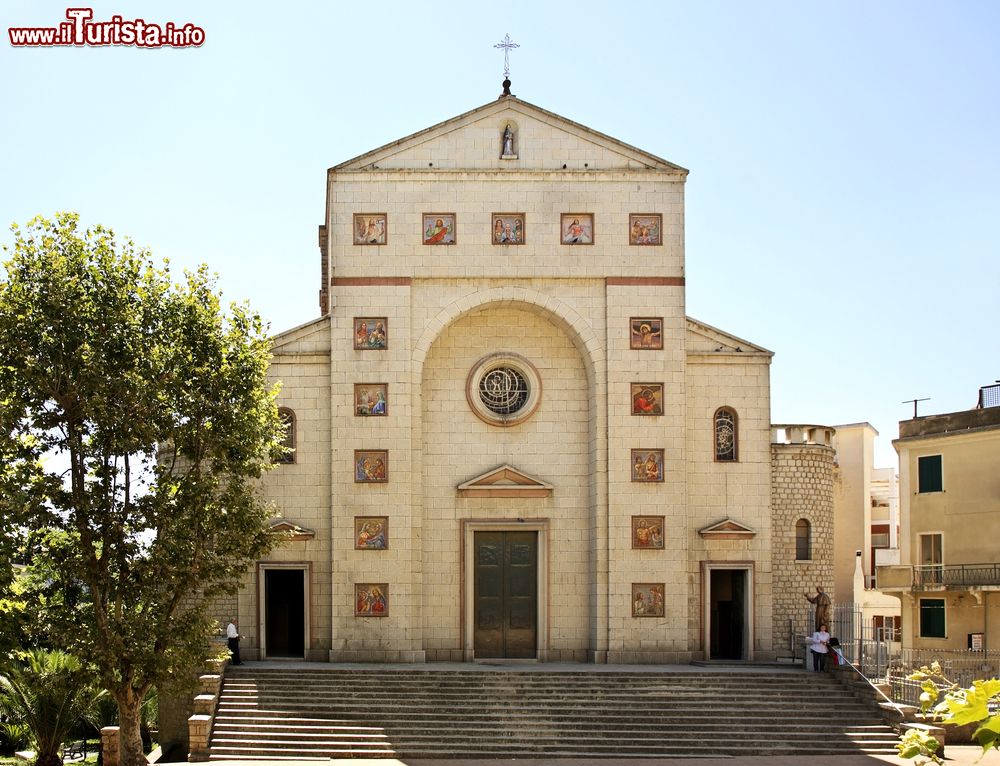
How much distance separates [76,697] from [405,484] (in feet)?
Answer: 29.1

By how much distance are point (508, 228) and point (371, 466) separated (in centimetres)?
674

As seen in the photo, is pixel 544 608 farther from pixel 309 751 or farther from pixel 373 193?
pixel 373 193

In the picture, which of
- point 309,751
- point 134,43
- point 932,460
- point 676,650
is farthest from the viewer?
point 932,460

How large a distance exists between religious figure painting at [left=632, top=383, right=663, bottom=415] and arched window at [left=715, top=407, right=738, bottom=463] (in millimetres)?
1685

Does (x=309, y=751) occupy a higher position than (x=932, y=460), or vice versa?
(x=932, y=460)

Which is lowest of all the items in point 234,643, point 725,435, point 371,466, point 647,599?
point 234,643

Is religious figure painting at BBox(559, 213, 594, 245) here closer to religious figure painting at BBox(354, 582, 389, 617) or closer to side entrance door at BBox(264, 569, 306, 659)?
religious figure painting at BBox(354, 582, 389, 617)

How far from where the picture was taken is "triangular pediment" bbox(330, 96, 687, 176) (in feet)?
96.9

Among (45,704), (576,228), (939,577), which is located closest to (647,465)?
(576,228)

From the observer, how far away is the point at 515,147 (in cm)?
2972

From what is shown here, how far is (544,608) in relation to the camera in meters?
28.9

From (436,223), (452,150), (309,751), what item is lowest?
(309,751)

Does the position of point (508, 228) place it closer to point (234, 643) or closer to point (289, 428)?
point (289, 428)

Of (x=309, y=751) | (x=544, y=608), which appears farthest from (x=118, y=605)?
(x=544, y=608)
